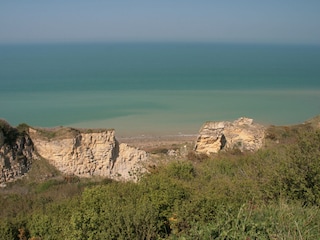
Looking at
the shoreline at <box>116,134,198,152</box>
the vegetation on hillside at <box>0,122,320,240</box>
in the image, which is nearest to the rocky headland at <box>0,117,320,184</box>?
the vegetation on hillside at <box>0,122,320,240</box>

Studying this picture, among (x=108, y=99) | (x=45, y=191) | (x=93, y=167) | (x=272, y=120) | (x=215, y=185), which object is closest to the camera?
(x=215, y=185)

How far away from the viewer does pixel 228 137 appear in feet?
69.3

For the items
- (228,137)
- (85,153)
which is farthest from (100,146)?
(228,137)

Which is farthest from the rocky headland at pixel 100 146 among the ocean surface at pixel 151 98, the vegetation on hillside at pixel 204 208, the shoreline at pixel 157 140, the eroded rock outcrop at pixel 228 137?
the ocean surface at pixel 151 98

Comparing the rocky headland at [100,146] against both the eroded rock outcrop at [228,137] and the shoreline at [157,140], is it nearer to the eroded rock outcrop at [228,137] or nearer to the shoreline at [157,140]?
the eroded rock outcrop at [228,137]

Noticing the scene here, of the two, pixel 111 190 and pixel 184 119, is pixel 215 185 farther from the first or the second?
pixel 184 119

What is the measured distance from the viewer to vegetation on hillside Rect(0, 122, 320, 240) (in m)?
4.95

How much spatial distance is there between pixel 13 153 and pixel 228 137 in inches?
484

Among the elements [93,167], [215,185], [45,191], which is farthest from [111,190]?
[93,167]

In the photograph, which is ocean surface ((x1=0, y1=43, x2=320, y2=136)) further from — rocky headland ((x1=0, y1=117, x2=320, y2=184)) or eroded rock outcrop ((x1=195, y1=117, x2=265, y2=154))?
eroded rock outcrop ((x1=195, y1=117, x2=265, y2=154))

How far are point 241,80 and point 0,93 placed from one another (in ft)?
125

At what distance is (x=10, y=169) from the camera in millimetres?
19812

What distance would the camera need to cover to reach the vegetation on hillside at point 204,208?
16.2 ft

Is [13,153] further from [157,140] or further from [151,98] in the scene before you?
[151,98]
